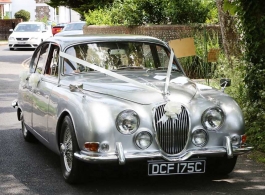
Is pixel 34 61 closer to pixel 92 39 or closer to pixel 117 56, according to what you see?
pixel 92 39

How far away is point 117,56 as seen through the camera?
26.8 ft

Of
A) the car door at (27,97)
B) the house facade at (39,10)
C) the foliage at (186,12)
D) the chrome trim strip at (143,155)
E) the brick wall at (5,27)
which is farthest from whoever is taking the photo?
the house facade at (39,10)

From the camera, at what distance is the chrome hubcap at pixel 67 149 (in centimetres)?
700

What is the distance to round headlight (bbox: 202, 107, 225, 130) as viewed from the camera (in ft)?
22.3

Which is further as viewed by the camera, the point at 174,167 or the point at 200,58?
the point at 200,58

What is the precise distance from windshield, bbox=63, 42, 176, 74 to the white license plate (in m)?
1.85

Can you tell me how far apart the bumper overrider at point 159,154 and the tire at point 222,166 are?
0.42 meters

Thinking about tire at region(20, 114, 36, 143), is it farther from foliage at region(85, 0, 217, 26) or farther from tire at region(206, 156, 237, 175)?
foliage at region(85, 0, 217, 26)

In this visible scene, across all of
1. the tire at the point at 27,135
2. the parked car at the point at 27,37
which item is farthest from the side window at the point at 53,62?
the parked car at the point at 27,37

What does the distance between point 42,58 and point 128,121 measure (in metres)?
2.76

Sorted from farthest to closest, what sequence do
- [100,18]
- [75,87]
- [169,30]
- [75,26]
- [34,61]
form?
[75,26] → [100,18] → [169,30] → [34,61] → [75,87]

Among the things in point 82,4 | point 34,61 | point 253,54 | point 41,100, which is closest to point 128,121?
point 41,100

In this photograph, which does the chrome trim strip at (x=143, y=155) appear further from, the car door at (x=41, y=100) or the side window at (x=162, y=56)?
the side window at (x=162, y=56)

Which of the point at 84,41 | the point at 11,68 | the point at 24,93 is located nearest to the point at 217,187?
the point at 84,41
